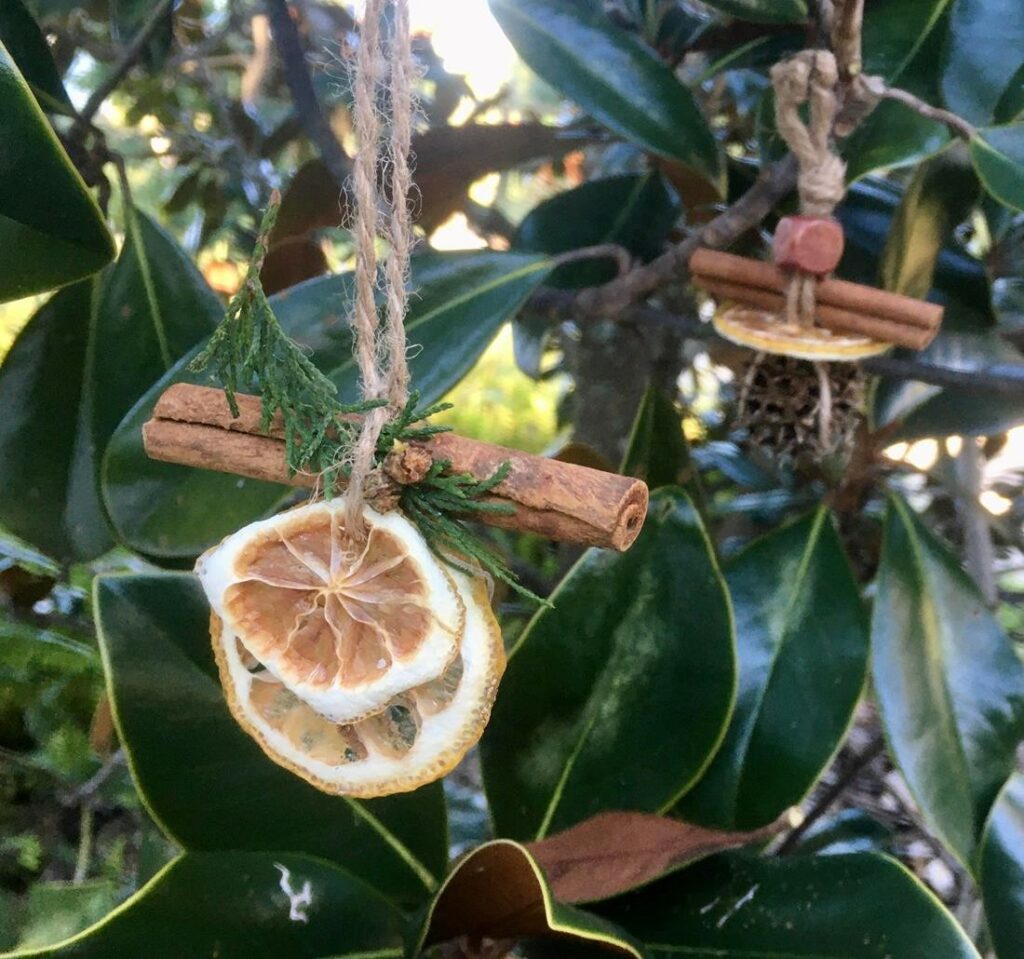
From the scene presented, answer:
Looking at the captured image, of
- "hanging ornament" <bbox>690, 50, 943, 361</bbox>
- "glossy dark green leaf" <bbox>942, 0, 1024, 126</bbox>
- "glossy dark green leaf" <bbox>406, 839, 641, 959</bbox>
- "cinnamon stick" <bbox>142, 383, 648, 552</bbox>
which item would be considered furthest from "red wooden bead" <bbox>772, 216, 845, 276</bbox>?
"glossy dark green leaf" <bbox>406, 839, 641, 959</bbox>

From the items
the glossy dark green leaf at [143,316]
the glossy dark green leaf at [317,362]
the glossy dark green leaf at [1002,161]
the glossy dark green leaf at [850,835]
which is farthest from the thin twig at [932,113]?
the glossy dark green leaf at [850,835]

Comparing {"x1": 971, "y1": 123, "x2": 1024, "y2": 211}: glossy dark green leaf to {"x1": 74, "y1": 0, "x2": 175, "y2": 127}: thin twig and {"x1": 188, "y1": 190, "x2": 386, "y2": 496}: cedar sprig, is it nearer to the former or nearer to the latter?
{"x1": 188, "y1": 190, "x2": 386, "y2": 496}: cedar sprig

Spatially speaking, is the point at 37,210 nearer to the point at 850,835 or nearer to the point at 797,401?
the point at 797,401

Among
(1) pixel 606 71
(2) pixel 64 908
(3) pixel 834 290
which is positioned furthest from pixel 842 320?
(2) pixel 64 908

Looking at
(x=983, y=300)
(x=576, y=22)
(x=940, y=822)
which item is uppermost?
(x=576, y=22)

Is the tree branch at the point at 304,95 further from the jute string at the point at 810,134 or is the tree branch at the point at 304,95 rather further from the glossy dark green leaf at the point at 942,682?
the glossy dark green leaf at the point at 942,682

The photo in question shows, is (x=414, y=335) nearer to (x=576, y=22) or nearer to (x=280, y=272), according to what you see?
(x=576, y=22)

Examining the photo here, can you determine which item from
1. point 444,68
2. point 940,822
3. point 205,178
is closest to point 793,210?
point 940,822
